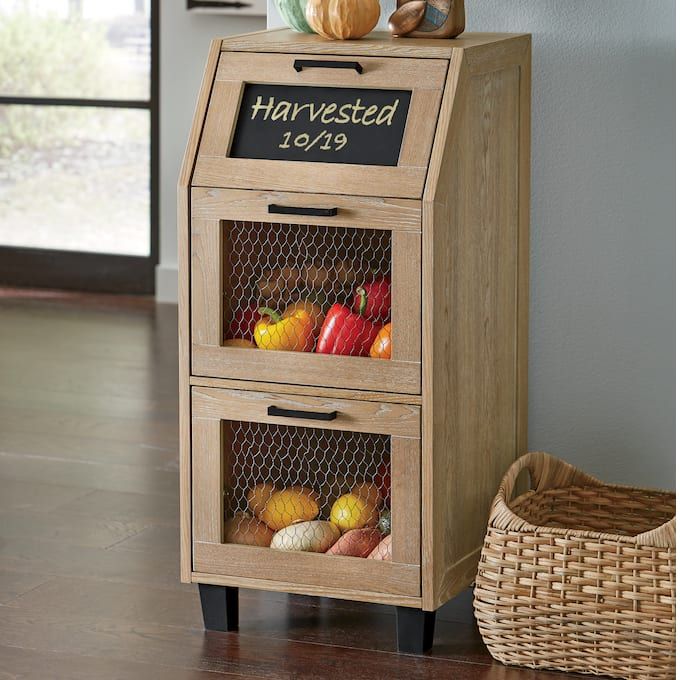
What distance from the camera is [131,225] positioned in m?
5.80

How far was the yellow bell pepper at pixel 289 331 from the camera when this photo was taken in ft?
7.77

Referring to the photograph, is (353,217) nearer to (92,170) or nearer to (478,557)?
(478,557)

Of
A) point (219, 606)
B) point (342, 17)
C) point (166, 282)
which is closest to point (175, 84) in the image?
point (166, 282)

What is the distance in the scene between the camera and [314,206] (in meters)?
2.29

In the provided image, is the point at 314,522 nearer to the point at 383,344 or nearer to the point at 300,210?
the point at 383,344

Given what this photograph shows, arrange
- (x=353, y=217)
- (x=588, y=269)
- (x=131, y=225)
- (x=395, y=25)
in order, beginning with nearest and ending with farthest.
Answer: (x=353, y=217), (x=395, y=25), (x=588, y=269), (x=131, y=225)

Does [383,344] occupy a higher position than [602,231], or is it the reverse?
[602,231]

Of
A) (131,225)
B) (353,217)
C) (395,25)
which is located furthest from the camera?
(131,225)

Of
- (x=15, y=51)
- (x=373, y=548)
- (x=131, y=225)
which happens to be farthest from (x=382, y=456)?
(x=15, y=51)

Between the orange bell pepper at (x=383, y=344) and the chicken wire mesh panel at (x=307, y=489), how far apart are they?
14 cm

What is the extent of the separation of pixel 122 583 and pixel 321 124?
1.01 metres

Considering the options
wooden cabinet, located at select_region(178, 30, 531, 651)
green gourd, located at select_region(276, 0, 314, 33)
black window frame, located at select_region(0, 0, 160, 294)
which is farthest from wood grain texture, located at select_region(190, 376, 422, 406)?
black window frame, located at select_region(0, 0, 160, 294)

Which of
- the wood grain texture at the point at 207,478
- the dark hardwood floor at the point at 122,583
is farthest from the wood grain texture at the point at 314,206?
the dark hardwood floor at the point at 122,583

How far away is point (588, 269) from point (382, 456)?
610mm
